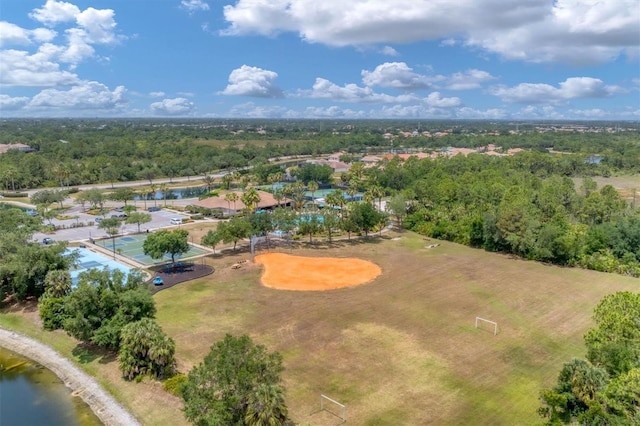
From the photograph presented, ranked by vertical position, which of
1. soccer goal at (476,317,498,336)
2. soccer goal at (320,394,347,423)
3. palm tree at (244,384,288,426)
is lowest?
soccer goal at (476,317,498,336)

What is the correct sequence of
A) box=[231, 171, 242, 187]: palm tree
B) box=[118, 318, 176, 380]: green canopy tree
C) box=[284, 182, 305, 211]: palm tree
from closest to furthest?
box=[118, 318, 176, 380]: green canopy tree
box=[284, 182, 305, 211]: palm tree
box=[231, 171, 242, 187]: palm tree

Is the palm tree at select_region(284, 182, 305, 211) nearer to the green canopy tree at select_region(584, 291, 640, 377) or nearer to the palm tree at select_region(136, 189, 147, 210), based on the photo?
the palm tree at select_region(136, 189, 147, 210)

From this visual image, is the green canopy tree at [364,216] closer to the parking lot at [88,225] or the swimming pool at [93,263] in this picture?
the parking lot at [88,225]

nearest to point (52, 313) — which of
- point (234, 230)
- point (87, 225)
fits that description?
point (234, 230)

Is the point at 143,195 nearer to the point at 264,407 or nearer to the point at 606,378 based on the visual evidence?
the point at 264,407

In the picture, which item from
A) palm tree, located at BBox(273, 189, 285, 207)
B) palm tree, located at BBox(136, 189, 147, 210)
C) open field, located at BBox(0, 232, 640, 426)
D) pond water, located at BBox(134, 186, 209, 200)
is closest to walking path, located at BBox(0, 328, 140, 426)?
open field, located at BBox(0, 232, 640, 426)

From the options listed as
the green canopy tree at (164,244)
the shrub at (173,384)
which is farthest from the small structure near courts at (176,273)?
the shrub at (173,384)

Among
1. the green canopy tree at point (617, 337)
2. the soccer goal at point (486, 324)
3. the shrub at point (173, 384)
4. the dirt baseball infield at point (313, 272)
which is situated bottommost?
the dirt baseball infield at point (313, 272)
